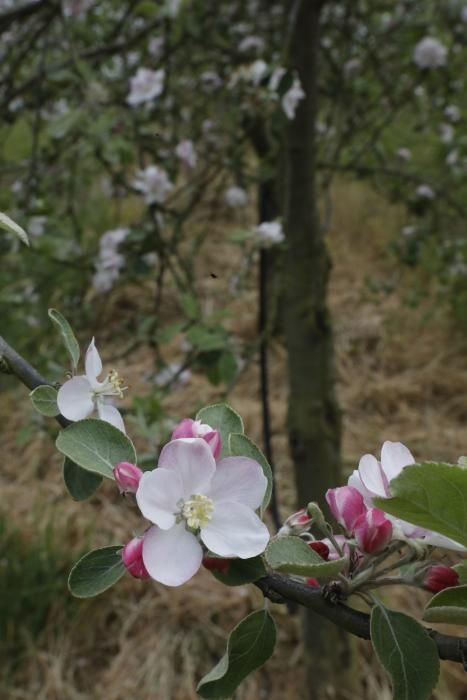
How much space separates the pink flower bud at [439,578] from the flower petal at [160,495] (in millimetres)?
132

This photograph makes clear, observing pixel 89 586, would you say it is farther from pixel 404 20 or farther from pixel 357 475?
pixel 404 20

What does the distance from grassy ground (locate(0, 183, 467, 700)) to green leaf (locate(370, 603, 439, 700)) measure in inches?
28.3

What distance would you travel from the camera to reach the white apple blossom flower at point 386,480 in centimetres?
39

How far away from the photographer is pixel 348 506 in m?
0.41

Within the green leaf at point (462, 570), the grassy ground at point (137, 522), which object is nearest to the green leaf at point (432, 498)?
the green leaf at point (462, 570)

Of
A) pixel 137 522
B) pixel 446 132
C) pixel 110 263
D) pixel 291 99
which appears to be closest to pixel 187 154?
pixel 110 263

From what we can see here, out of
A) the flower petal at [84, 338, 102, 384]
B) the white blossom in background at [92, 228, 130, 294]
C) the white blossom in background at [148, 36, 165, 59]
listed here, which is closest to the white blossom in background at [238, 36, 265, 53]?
the white blossom in background at [148, 36, 165, 59]

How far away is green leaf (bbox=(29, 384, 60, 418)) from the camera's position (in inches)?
16.5

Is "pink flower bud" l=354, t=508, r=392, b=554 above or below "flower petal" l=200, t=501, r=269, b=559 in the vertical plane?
below

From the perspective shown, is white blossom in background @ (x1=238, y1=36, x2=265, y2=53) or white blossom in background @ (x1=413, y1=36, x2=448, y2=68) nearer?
white blossom in background @ (x1=238, y1=36, x2=265, y2=53)

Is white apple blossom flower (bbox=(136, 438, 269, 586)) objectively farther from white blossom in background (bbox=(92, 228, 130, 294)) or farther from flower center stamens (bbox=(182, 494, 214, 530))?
white blossom in background (bbox=(92, 228, 130, 294))

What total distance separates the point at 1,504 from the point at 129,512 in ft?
1.26

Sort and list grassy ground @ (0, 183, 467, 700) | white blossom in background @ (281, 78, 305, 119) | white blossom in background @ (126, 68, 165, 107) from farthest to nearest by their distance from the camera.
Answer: grassy ground @ (0, 183, 467, 700) → white blossom in background @ (126, 68, 165, 107) → white blossom in background @ (281, 78, 305, 119)

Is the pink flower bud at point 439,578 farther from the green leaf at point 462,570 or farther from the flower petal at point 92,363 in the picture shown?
the flower petal at point 92,363
